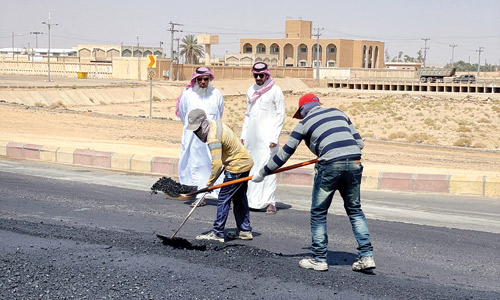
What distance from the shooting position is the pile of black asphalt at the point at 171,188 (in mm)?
9816

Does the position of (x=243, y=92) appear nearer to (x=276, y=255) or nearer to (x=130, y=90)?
(x=130, y=90)

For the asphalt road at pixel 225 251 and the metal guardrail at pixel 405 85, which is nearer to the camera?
the asphalt road at pixel 225 251

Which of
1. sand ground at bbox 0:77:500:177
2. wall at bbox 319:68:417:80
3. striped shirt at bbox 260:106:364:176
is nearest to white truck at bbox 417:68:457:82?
wall at bbox 319:68:417:80

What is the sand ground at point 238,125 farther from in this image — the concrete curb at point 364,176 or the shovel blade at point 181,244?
the shovel blade at point 181,244

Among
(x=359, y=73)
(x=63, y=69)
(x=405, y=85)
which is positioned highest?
(x=359, y=73)

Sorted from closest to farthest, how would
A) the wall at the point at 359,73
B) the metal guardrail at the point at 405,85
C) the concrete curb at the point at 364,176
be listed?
1. the concrete curb at the point at 364,176
2. the metal guardrail at the point at 405,85
3. the wall at the point at 359,73

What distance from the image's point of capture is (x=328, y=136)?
584cm

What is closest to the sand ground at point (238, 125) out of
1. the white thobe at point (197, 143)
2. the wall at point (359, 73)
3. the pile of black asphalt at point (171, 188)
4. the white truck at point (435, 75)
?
the pile of black asphalt at point (171, 188)

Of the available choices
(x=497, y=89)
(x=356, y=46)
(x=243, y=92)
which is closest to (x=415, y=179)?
(x=243, y=92)

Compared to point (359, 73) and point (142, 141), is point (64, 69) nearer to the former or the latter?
point (359, 73)

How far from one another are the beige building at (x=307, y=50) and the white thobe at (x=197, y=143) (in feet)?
305

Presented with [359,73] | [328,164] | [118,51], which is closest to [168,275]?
[328,164]

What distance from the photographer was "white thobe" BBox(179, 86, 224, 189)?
956 cm

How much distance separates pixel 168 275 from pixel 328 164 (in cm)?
160
